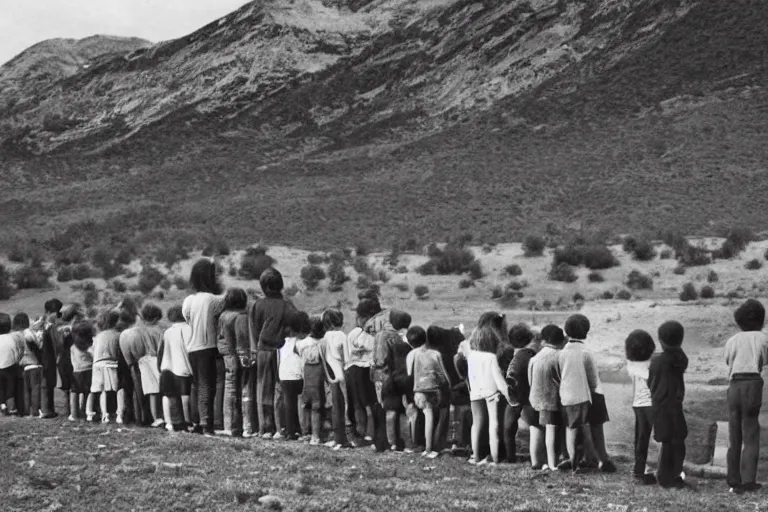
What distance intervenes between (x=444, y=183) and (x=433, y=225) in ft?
20.7

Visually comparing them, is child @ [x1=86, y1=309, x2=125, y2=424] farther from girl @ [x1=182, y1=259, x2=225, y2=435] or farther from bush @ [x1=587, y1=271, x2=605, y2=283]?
bush @ [x1=587, y1=271, x2=605, y2=283]

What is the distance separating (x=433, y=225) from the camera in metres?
50.0

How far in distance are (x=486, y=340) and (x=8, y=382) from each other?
6123 millimetres

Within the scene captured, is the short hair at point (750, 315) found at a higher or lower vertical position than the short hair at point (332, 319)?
higher

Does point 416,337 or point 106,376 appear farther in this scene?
point 106,376

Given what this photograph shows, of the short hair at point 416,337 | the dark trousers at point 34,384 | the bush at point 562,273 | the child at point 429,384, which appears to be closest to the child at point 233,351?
the short hair at point 416,337

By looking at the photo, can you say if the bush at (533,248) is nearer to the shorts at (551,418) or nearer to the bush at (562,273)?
Answer: the bush at (562,273)

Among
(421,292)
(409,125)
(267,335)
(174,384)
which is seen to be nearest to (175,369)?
(174,384)

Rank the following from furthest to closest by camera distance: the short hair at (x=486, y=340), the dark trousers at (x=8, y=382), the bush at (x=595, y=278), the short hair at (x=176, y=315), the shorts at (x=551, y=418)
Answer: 1. the bush at (x=595, y=278)
2. the dark trousers at (x=8, y=382)
3. the short hair at (x=176, y=315)
4. the short hair at (x=486, y=340)
5. the shorts at (x=551, y=418)

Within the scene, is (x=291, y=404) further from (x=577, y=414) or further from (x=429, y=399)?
(x=577, y=414)

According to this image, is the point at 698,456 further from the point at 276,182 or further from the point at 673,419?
the point at 276,182

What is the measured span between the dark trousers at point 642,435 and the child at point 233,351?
13.2 feet

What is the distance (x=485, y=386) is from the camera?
36.8 ft

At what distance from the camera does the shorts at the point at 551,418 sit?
10672 mm
